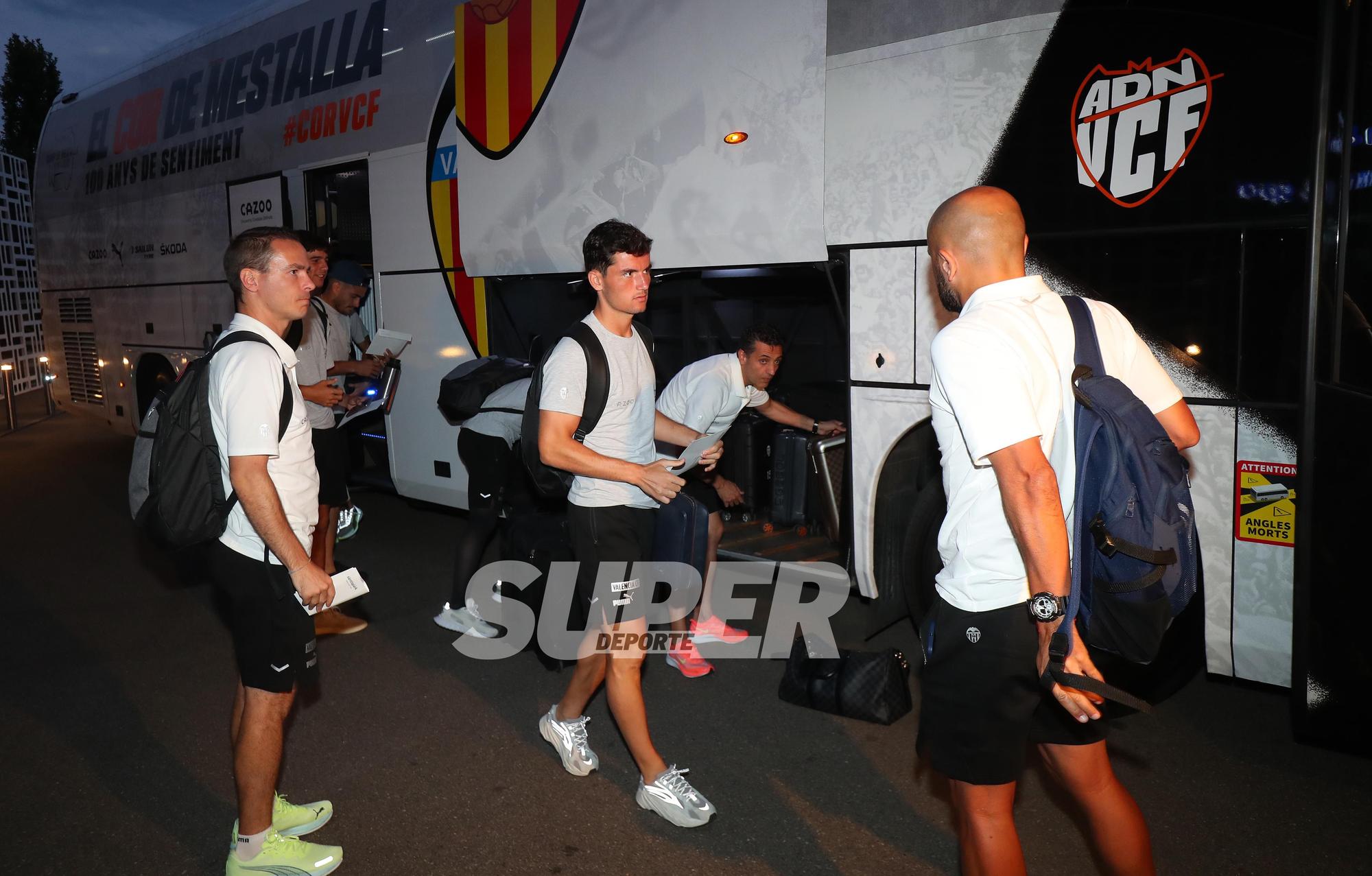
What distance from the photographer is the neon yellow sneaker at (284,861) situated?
2.60 m

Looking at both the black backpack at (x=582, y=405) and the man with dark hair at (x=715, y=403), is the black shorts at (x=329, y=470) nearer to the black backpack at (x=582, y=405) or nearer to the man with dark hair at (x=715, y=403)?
the man with dark hair at (x=715, y=403)

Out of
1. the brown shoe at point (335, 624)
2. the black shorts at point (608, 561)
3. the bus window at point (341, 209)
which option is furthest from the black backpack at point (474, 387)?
the bus window at point (341, 209)

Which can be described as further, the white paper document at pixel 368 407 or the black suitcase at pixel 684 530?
the white paper document at pixel 368 407

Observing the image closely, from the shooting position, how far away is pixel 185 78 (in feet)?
25.5

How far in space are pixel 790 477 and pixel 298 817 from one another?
3577mm

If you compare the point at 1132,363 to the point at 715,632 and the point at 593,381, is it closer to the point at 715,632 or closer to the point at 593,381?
the point at 593,381

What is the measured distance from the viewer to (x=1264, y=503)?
3008mm

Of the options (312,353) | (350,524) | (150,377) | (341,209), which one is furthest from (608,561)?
(150,377)

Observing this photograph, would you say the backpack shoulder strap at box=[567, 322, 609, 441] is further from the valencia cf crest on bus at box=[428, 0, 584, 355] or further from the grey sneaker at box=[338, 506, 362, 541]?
the valencia cf crest on bus at box=[428, 0, 584, 355]

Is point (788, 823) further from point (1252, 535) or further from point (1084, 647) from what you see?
point (1252, 535)

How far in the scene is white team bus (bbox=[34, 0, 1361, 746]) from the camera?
2967mm

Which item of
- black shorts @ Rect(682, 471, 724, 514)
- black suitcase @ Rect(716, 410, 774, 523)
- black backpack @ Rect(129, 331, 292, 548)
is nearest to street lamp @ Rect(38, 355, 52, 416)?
black suitcase @ Rect(716, 410, 774, 523)

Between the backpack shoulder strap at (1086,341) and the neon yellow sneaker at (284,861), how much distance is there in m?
2.45

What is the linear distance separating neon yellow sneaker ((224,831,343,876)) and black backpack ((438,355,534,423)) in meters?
2.19
